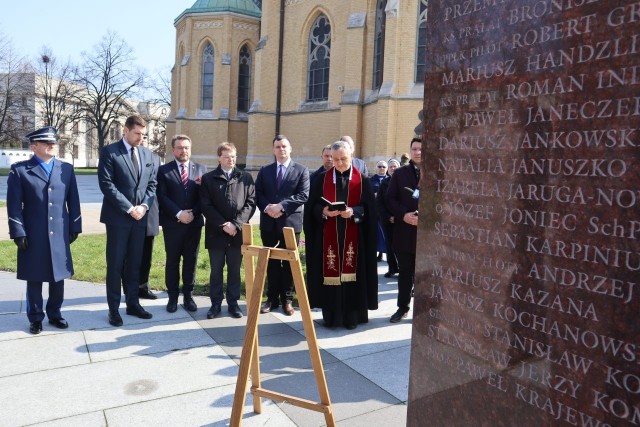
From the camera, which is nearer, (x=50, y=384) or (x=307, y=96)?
(x=50, y=384)

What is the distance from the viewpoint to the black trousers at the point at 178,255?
257 inches

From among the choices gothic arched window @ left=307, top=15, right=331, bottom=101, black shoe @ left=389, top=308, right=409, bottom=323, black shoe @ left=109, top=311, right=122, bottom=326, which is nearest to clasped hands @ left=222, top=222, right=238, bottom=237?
black shoe @ left=109, top=311, right=122, bottom=326

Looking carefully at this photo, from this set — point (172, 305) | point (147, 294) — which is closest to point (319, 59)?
point (147, 294)

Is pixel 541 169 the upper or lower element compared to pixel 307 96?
lower

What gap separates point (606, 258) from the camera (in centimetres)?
212

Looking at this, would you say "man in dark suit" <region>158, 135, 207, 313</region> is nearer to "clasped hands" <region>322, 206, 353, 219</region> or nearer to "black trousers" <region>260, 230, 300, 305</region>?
"black trousers" <region>260, 230, 300, 305</region>

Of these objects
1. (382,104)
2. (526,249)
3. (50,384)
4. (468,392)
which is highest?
(382,104)

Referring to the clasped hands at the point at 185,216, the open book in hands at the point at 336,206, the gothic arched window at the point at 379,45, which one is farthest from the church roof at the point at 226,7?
the open book in hands at the point at 336,206

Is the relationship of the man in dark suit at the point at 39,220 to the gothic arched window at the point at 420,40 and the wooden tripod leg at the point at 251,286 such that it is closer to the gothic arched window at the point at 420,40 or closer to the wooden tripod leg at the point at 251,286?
the wooden tripod leg at the point at 251,286

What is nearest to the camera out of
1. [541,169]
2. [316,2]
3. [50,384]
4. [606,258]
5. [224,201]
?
[606,258]

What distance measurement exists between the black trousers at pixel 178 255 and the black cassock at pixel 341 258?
5.18ft

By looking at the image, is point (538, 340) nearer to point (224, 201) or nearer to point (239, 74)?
point (224, 201)

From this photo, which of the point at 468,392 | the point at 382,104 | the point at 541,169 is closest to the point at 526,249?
the point at 541,169

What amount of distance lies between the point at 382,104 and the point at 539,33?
17.2 m
